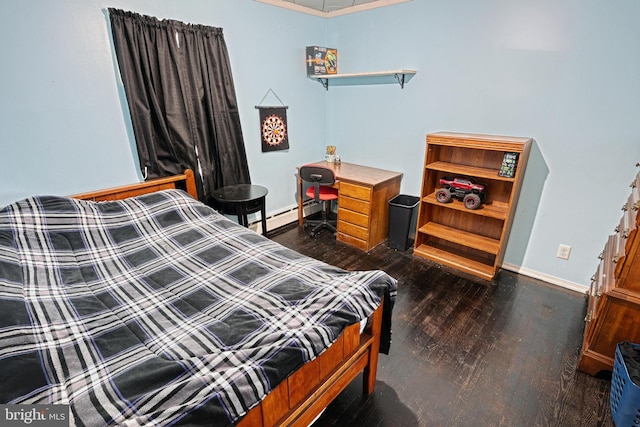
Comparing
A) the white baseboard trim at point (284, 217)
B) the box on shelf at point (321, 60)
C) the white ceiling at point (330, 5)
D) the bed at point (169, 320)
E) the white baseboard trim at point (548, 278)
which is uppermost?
the white ceiling at point (330, 5)

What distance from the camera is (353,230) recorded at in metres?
3.08

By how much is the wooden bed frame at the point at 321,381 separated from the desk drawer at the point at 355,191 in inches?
59.9

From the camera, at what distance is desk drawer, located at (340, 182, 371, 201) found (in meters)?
2.85

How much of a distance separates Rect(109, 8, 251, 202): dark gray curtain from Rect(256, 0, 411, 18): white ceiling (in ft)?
2.84

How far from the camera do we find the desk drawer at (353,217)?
296 cm

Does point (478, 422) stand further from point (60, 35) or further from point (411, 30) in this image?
point (60, 35)

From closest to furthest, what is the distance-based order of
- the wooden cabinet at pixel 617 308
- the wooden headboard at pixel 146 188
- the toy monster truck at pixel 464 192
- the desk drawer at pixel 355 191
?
1. the wooden cabinet at pixel 617 308
2. the wooden headboard at pixel 146 188
3. the toy monster truck at pixel 464 192
4. the desk drawer at pixel 355 191

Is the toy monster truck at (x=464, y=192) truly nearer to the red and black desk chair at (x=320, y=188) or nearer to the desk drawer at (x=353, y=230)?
the desk drawer at (x=353, y=230)

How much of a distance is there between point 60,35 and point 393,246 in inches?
117

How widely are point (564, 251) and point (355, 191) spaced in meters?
1.73

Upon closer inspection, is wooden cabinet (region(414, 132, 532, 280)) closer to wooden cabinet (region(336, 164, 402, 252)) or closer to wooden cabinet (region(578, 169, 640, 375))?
wooden cabinet (region(336, 164, 402, 252))

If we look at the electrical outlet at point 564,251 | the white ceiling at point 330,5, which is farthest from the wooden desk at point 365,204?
the white ceiling at point 330,5

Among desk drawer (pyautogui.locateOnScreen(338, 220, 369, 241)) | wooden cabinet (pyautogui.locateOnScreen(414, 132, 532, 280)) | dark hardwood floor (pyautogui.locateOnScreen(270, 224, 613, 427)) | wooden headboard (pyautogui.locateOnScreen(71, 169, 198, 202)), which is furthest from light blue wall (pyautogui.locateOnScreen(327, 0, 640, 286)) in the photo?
wooden headboard (pyautogui.locateOnScreen(71, 169, 198, 202))

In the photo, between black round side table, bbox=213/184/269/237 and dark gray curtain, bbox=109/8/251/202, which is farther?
black round side table, bbox=213/184/269/237
